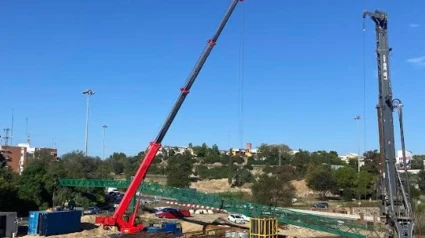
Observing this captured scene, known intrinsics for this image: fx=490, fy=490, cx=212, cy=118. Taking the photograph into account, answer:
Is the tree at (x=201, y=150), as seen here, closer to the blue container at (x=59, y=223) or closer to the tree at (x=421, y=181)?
the tree at (x=421, y=181)

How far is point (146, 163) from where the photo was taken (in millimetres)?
43688

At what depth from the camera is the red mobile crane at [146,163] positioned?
142 ft

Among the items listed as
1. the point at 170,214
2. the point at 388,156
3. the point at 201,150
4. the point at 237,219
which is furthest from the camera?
the point at 201,150

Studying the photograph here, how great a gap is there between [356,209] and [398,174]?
5486cm

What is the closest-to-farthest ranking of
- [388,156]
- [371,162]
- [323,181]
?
[388,156] → [323,181] → [371,162]

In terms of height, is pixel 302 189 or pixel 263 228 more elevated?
pixel 302 189

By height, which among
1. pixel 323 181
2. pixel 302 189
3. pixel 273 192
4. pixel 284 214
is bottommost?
pixel 284 214

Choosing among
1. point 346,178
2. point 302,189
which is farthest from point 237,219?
Result: point 302,189

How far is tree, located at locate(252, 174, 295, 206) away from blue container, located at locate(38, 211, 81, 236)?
98.9 feet

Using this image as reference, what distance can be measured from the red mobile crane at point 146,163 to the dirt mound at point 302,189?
6153cm

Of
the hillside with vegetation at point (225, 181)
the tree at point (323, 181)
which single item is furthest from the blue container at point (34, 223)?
the tree at point (323, 181)

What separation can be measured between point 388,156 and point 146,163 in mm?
25120

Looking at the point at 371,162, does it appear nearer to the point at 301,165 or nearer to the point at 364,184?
the point at 301,165

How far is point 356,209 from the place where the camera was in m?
74.9
